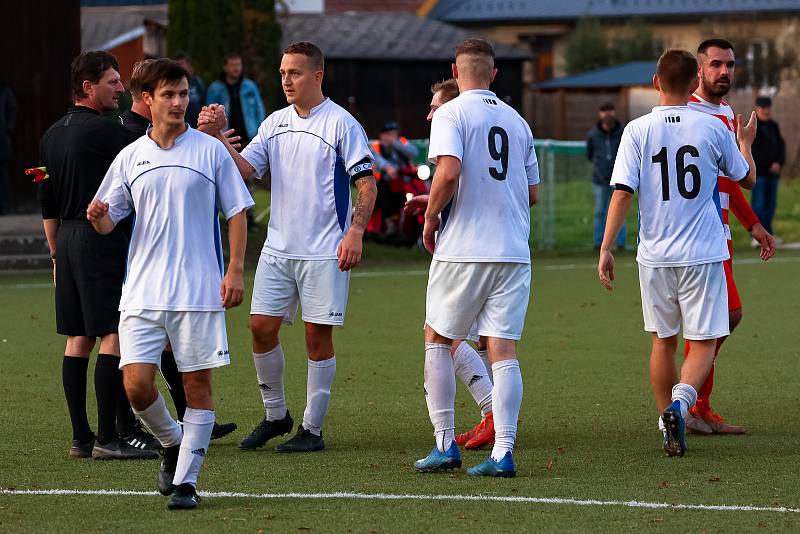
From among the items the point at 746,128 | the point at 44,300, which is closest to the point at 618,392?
the point at 746,128

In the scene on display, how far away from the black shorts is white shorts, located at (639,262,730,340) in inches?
106

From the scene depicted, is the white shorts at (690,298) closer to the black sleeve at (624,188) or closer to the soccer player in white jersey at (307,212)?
the black sleeve at (624,188)

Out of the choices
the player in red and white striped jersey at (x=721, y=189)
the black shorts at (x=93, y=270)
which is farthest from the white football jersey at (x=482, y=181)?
the black shorts at (x=93, y=270)

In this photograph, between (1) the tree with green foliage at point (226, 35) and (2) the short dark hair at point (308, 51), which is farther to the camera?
(1) the tree with green foliage at point (226, 35)

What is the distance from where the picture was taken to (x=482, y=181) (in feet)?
23.8

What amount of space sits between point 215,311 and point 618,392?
416 cm

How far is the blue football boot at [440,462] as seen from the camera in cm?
724

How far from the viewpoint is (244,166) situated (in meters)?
7.86

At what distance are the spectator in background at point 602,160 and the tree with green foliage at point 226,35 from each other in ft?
39.4

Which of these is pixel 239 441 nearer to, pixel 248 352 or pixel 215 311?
pixel 215 311

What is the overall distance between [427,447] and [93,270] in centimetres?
193

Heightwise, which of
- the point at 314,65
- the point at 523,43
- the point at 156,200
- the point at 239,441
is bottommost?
the point at 239,441

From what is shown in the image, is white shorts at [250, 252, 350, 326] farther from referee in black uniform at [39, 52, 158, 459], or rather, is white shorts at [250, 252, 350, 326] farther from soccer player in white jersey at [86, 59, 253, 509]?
soccer player in white jersey at [86, 59, 253, 509]

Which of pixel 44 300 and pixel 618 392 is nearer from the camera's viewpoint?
pixel 618 392
